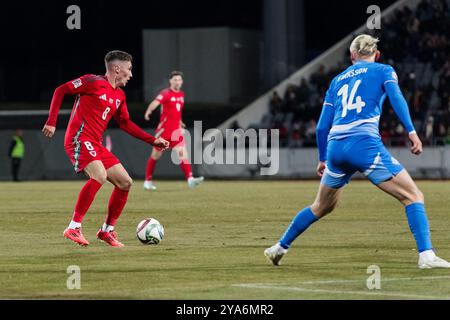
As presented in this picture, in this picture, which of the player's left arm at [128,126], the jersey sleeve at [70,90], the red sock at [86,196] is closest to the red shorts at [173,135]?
the player's left arm at [128,126]

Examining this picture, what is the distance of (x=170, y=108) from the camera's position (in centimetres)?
2803

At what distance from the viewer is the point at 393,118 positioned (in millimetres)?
37125

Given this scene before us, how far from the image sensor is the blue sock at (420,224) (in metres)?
10.3

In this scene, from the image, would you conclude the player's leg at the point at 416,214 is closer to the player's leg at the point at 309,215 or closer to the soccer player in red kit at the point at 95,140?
the player's leg at the point at 309,215

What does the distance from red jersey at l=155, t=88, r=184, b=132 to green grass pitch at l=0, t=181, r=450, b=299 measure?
240 inches

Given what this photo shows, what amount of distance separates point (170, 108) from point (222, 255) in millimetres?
16128

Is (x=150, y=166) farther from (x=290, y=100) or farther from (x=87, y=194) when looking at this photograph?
(x=87, y=194)

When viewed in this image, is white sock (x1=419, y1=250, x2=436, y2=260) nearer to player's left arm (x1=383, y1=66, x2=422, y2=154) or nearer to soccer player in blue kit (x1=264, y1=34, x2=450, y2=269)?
soccer player in blue kit (x1=264, y1=34, x2=450, y2=269)

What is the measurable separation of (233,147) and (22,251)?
25239mm

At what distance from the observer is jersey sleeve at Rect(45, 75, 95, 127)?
1324 cm

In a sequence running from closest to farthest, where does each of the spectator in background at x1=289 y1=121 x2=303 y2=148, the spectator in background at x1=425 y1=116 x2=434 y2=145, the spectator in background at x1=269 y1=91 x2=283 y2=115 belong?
the spectator in background at x1=425 y1=116 x2=434 y2=145 < the spectator in background at x1=289 y1=121 x2=303 y2=148 < the spectator in background at x1=269 y1=91 x2=283 y2=115

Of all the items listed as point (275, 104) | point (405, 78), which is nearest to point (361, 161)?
point (405, 78)

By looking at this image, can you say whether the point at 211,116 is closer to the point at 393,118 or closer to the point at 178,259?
the point at 393,118

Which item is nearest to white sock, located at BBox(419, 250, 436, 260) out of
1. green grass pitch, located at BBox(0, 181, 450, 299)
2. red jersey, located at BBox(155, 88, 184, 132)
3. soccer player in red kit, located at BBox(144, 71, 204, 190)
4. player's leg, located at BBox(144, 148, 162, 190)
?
green grass pitch, located at BBox(0, 181, 450, 299)
